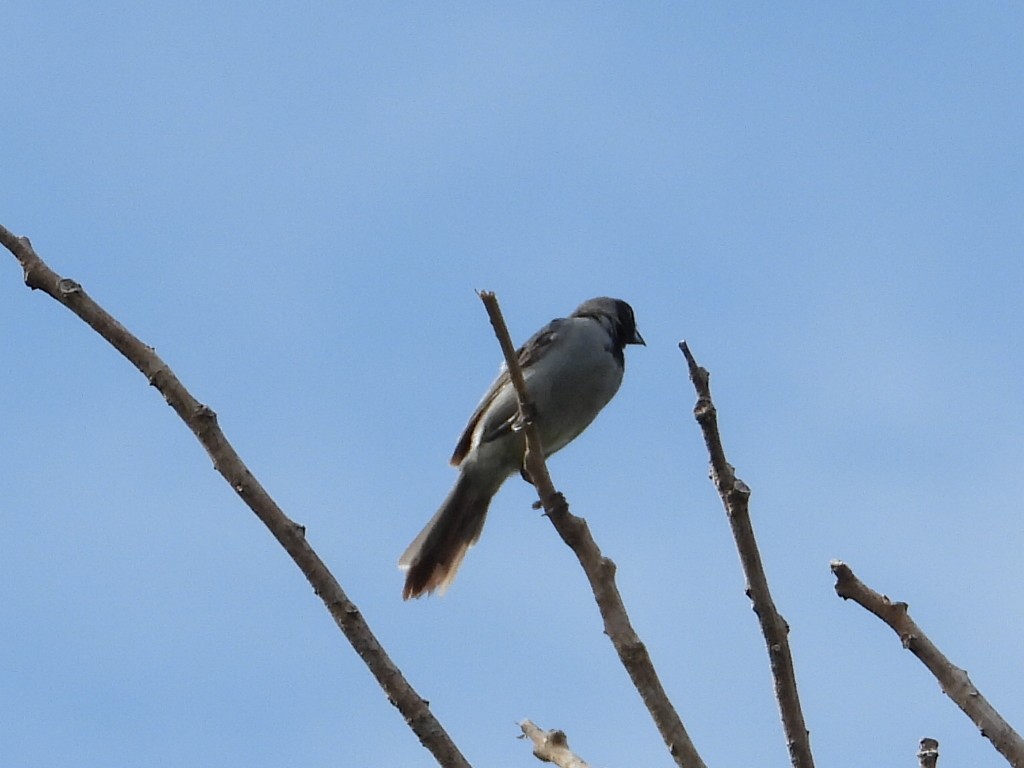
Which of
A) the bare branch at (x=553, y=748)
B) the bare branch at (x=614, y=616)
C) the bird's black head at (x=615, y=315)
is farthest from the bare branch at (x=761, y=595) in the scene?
the bird's black head at (x=615, y=315)

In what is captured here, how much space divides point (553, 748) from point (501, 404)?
4.41 m

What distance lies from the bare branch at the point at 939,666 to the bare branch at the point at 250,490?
0.98 metres

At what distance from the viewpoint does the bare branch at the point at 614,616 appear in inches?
118

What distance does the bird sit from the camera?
298 inches

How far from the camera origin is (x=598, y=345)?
27.4 ft

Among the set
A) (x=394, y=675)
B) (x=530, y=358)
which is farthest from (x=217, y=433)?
(x=530, y=358)

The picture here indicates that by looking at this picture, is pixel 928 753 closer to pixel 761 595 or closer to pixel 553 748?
pixel 761 595

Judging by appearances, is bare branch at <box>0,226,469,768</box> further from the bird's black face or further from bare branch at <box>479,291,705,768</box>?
the bird's black face

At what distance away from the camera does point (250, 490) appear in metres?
3.02

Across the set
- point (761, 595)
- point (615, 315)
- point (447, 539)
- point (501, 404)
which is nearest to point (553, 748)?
point (761, 595)

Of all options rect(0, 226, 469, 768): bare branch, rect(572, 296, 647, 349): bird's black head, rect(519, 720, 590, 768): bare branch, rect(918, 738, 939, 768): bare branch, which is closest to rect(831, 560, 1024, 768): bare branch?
rect(918, 738, 939, 768): bare branch

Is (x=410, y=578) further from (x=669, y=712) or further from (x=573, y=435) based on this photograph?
(x=669, y=712)

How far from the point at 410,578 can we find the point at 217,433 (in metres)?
4.48

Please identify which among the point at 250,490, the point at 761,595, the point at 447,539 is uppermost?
the point at 447,539
